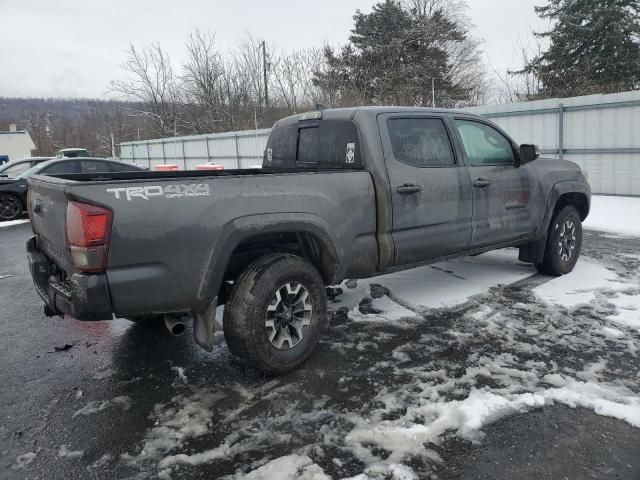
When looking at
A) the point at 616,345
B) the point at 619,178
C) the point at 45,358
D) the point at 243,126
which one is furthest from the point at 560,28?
the point at 45,358

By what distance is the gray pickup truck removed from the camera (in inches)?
117

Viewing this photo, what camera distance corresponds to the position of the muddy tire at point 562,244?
19.1 feet

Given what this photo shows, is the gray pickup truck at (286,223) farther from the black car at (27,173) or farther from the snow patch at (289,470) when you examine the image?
the black car at (27,173)

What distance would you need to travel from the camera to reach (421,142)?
4.55 m

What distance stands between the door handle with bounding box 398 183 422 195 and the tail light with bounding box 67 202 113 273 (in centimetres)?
226

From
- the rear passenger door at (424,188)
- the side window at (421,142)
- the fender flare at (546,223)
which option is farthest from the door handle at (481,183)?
the fender flare at (546,223)

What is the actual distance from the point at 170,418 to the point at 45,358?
172 cm

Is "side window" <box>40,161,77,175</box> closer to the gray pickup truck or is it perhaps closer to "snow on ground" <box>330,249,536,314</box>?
the gray pickup truck

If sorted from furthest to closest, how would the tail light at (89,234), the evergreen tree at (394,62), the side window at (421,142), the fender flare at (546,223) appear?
the evergreen tree at (394,62) < the fender flare at (546,223) < the side window at (421,142) < the tail light at (89,234)

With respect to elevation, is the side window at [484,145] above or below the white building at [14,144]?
below

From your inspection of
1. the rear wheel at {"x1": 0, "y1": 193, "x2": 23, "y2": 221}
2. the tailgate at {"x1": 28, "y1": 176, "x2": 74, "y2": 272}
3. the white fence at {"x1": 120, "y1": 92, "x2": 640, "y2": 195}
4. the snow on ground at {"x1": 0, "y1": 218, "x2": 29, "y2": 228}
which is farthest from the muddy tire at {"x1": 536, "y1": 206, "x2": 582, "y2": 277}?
the rear wheel at {"x1": 0, "y1": 193, "x2": 23, "y2": 221}

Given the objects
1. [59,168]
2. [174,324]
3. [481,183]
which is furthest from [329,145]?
[59,168]

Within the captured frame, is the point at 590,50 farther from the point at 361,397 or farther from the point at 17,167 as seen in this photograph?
the point at 361,397

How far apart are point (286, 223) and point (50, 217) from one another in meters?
1.54
